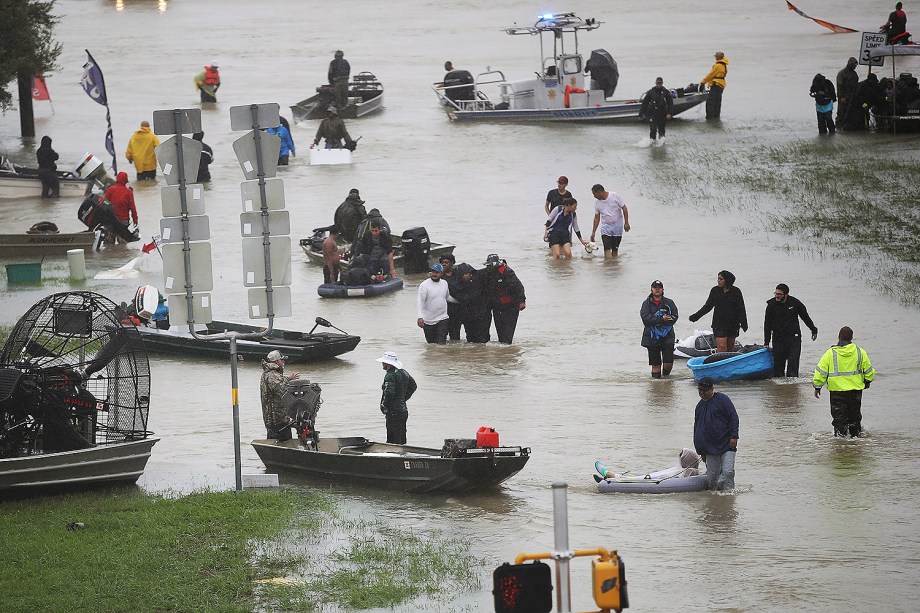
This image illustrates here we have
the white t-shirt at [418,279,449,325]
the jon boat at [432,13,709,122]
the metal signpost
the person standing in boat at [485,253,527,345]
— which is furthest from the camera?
the jon boat at [432,13,709,122]

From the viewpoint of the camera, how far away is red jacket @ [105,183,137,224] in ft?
96.9

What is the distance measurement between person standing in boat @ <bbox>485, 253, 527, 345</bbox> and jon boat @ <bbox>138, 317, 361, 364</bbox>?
226cm

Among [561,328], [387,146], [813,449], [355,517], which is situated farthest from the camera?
[387,146]

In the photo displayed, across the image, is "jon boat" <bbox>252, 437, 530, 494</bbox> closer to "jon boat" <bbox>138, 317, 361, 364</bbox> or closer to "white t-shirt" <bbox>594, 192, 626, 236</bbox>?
"jon boat" <bbox>138, 317, 361, 364</bbox>

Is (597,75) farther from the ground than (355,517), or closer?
farther from the ground

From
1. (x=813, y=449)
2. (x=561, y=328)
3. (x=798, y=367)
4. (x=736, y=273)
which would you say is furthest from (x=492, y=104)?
(x=813, y=449)

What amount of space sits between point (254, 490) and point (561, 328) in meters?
9.34

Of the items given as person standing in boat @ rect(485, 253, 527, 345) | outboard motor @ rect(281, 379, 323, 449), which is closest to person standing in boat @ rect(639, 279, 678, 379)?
person standing in boat @ rect(485, 253, 527, 345)

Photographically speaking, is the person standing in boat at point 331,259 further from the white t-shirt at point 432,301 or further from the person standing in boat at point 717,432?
the person standing in boat at point 717,432

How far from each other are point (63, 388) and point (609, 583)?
832cm

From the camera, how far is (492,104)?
44.1 m

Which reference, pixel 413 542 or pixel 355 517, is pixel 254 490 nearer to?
pixel 355 517

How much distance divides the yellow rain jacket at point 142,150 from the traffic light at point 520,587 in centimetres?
2913

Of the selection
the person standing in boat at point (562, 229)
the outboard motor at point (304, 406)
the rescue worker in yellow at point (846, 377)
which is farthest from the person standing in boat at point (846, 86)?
the outboard motor at point (304, 406)
